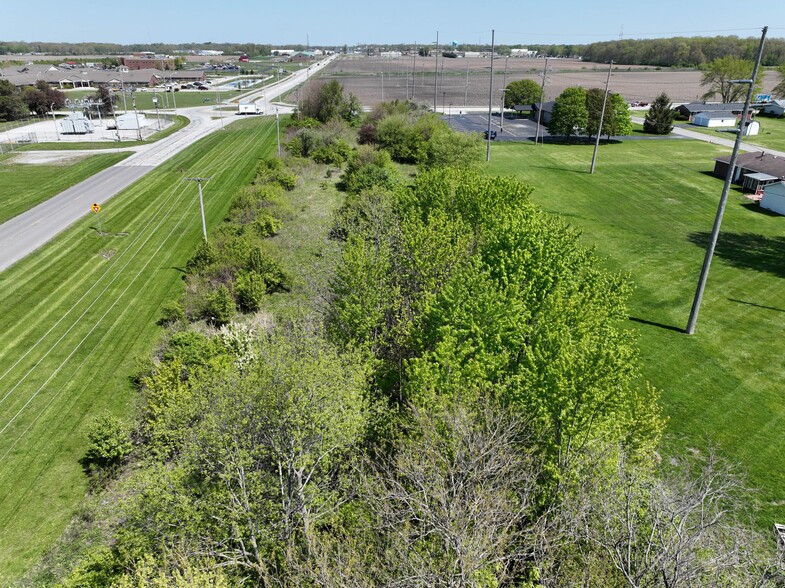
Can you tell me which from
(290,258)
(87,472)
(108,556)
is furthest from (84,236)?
(108,556)

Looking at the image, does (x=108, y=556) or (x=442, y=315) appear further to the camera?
(x=442, y=315)

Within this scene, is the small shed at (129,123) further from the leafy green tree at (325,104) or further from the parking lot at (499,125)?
the parking lot at (499,125)

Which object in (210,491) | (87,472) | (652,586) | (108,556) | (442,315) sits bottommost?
(87,472)

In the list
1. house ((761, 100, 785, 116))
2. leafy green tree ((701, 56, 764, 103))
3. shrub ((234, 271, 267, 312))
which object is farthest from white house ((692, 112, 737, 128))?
shrub ((234, 271, 267, 312))

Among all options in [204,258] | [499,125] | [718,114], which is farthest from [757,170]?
[204,258]

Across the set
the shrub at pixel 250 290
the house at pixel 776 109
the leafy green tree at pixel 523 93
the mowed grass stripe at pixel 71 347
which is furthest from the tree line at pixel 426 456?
the house at pixel 776 109

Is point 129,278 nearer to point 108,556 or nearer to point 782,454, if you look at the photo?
point 108,556

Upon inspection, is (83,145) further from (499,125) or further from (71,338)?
(499,125)
